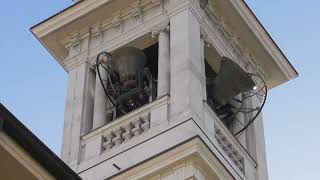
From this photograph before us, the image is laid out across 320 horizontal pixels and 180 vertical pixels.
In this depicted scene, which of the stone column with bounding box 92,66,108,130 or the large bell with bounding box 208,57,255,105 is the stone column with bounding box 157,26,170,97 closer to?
the large bell with bounding box 208,57,255,105

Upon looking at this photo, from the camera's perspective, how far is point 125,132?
23.4m

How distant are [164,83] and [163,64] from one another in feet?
2.31

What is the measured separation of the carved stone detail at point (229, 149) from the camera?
23344mm

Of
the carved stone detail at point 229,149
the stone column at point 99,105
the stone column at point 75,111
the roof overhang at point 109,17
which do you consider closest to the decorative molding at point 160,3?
the roof overhang at point 109,17

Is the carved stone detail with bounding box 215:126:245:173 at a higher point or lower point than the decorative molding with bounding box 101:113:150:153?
lower

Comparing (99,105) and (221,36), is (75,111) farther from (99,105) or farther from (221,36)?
(221,36)

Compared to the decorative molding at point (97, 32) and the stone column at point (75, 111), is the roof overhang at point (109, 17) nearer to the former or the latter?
the decorative molding at point (97, 32)

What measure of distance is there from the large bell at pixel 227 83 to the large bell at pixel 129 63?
1609 millimetres

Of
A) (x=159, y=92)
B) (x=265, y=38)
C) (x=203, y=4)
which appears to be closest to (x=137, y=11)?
(x=203, y=4)

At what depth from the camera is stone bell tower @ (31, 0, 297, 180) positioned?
22062 mm

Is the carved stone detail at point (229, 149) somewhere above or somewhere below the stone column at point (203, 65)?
below

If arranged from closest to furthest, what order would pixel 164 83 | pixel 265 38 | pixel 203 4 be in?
pixel 164 83
pixel 203 4
pixel 265 38

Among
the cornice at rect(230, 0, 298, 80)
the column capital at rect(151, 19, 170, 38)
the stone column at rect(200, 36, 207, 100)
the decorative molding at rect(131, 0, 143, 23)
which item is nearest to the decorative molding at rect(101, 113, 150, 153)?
the stone column at rect(200, 36, 207, 100)

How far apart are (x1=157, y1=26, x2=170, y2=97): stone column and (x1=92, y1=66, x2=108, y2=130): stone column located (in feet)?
4.84
